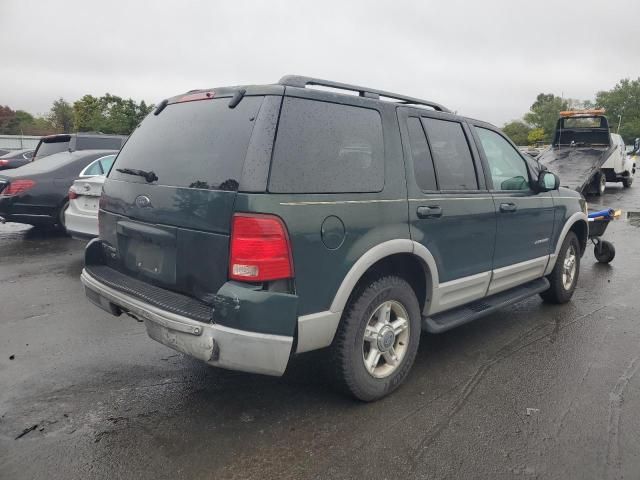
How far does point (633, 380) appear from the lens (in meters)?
3.57

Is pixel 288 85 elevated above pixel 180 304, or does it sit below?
above

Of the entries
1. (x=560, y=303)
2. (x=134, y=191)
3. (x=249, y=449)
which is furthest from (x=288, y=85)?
(x=560, y=303)

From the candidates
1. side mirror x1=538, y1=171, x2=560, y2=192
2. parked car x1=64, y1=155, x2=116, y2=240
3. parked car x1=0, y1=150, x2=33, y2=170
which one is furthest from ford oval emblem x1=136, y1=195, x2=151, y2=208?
parked car x1=0, y1=150, x2=33, y2=170

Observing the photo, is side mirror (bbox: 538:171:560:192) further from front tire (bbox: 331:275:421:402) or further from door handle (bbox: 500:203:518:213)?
front tire (bbox: 331:275:421:402)

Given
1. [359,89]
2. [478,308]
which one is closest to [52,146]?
[359,89]

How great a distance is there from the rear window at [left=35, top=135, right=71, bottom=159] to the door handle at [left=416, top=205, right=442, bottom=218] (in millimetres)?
9018

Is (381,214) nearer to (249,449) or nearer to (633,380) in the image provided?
(249,449)

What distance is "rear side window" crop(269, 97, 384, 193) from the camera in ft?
8.87

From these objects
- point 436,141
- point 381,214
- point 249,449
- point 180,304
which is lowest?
point 249,449

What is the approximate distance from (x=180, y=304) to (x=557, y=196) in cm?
387

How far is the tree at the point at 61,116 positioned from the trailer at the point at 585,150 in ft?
253

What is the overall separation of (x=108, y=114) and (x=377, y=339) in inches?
2609

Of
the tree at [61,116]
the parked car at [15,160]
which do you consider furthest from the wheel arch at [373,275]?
the tree at [61,116]

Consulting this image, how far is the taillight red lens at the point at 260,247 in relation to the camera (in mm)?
2574
